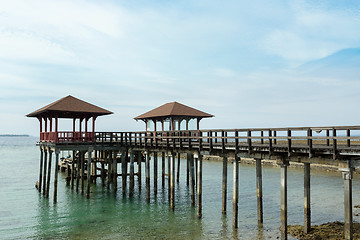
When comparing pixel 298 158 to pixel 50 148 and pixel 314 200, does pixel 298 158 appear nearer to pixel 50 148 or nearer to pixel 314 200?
pixel 314 200

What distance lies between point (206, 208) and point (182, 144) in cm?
438

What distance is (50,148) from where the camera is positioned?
24.0m

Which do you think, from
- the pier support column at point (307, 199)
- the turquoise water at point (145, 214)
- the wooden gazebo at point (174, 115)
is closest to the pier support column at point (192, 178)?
the turquoise water at point (145, 214)

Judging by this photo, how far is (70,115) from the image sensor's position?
86.0 feet

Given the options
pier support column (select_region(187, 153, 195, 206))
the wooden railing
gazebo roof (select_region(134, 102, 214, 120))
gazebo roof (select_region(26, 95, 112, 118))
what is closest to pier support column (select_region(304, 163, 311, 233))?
the wooden railing

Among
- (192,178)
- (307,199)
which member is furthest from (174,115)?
(307,199)

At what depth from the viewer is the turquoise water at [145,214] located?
1464 centimetres

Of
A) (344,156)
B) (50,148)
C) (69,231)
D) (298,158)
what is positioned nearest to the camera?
(344,156)

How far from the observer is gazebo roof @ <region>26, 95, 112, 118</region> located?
2316cm

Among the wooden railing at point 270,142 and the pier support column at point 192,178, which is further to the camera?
the pier support column at point 192,178

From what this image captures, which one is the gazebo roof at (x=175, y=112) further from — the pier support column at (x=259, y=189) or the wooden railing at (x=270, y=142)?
the pier support column at (x=259, y=189)

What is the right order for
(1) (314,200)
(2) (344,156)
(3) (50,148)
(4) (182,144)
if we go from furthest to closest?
(3) (50,148) → (1) (314,200) → (4) (182,144) → (2) (344,156)

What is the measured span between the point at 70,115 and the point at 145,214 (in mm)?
12405

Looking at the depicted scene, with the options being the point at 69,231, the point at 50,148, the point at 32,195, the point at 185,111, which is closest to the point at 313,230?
the point at 69,231
